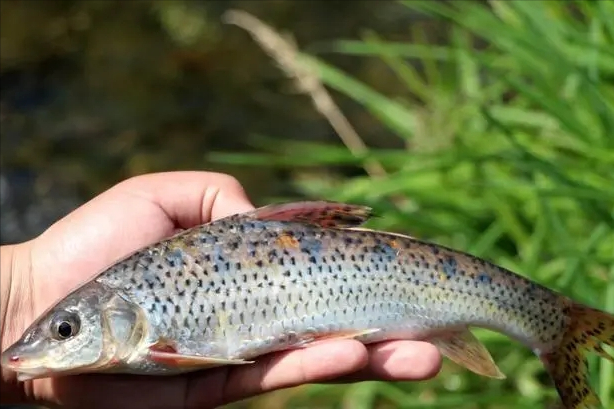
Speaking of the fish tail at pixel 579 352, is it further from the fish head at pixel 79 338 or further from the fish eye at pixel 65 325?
the fish eye at pixel 65 325

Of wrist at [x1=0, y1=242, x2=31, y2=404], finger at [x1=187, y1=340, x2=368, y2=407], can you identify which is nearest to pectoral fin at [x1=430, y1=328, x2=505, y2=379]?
finger at [x1=187, y1=340, x2=368, y2=407]

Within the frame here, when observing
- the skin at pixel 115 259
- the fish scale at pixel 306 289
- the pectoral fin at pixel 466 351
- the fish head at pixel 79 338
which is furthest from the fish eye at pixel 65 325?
the pectoral fin at pixel 466 351

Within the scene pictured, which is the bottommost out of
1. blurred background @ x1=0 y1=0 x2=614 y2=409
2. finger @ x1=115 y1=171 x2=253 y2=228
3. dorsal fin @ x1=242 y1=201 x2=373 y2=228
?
dorsal fin @ x1=242 y1=201 x2=373 y2=228

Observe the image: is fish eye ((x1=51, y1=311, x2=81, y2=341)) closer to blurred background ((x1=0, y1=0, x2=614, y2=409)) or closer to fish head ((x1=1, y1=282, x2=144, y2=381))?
fish head ((x1=1, y1=282, x2=144, y2=381))

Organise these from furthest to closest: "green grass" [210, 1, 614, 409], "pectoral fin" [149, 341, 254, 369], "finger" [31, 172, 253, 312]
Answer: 1. "green grass" [210, 1, 614, 409]
2. "finger" [31, 172, 253, 312]
3. "pectoral fin" [149, 341, 254, 369]

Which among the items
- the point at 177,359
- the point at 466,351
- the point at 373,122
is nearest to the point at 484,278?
the point at 466,351

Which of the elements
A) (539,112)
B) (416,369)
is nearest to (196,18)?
(539,112)
